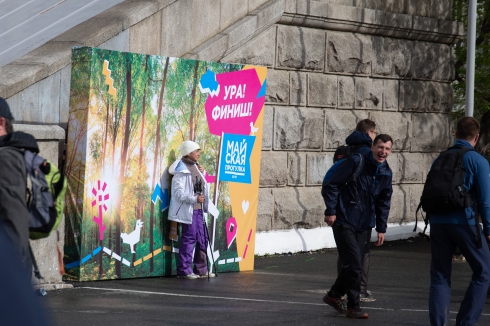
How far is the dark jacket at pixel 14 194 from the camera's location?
14.3 feet

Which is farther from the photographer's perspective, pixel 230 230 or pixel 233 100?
pixel 230 230

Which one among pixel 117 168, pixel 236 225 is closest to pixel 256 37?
pixel 236 225

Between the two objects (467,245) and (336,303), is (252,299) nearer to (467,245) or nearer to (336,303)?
(336,303)

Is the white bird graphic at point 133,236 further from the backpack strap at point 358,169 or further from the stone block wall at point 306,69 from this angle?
the backpack strap at point 358,169

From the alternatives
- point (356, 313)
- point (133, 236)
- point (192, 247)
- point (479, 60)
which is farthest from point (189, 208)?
point (479, 60)

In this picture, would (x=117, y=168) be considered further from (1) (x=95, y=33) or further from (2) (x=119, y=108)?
(1) (x=95, y=33)

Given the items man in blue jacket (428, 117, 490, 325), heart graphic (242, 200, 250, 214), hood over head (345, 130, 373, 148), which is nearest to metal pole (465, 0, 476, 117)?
heart graphic (242, 200, 250, 214)

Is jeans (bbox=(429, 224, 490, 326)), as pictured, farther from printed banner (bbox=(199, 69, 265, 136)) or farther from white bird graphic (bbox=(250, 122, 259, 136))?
white bird graphic (bbox=(250, 122, 259, 136))

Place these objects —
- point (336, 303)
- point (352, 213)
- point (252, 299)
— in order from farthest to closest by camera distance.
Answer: point (252, 299) < point (336, 303) < point (352, 213)

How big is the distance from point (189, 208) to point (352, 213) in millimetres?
2707

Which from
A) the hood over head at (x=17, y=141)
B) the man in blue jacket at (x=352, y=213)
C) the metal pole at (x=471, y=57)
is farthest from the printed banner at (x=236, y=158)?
the hood over head at (x=17, y=141)

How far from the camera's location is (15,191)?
4.43 m

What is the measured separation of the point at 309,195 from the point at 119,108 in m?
4.61

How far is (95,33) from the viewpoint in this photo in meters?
9.74
